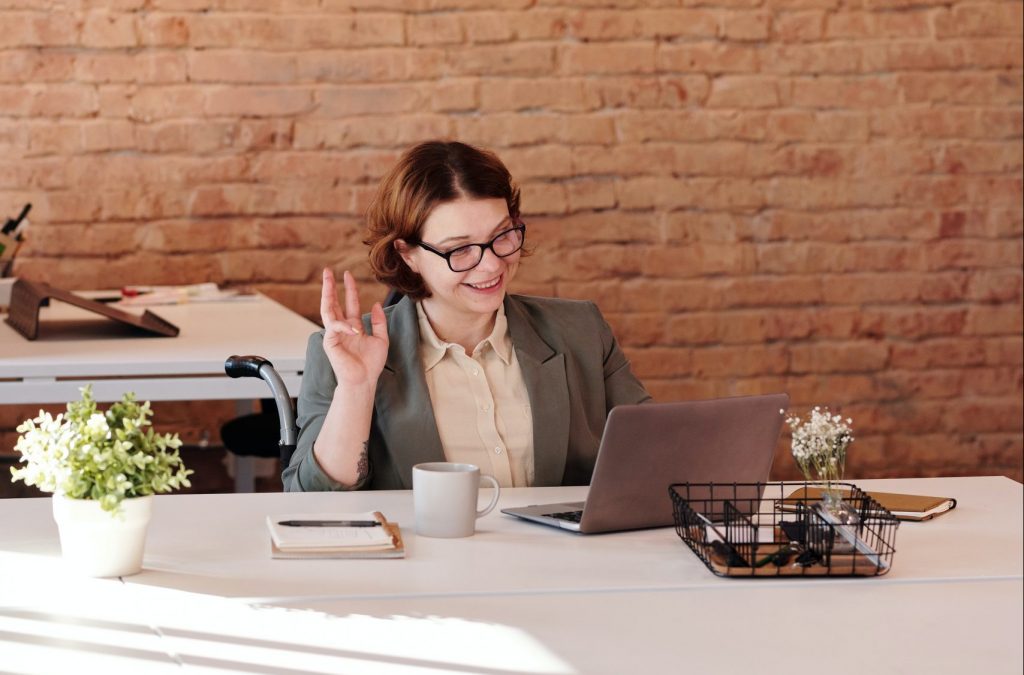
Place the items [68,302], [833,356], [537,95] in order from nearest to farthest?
[68,302] < [537,95] < [833,356]

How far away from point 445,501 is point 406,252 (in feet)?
2.07

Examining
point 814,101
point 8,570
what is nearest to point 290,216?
point 814,101

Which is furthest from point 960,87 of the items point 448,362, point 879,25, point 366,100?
point 448,362

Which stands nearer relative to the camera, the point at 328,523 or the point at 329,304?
the point at 328,523

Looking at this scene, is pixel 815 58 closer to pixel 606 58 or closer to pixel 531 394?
pixel 606 58

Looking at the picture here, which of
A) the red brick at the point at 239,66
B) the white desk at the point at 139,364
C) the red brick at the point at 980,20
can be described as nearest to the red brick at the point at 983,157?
the red brick at the point at 980,20

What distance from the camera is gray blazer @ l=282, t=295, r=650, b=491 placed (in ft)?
6.26

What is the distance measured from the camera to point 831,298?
14.4 ft

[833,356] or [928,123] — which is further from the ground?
[928,123]

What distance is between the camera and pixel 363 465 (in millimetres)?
1849

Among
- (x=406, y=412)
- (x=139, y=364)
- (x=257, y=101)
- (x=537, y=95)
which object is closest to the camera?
(x=406, y=412)

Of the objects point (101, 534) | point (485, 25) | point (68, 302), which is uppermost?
point (485, 25)

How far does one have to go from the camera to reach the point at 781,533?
150cm

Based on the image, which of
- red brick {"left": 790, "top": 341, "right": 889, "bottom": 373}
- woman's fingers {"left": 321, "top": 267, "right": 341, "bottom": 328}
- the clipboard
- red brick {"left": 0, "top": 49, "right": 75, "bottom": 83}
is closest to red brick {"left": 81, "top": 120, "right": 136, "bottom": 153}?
red brick {"left": 0, "top": 49, "right": 75, "bottom": 83}
